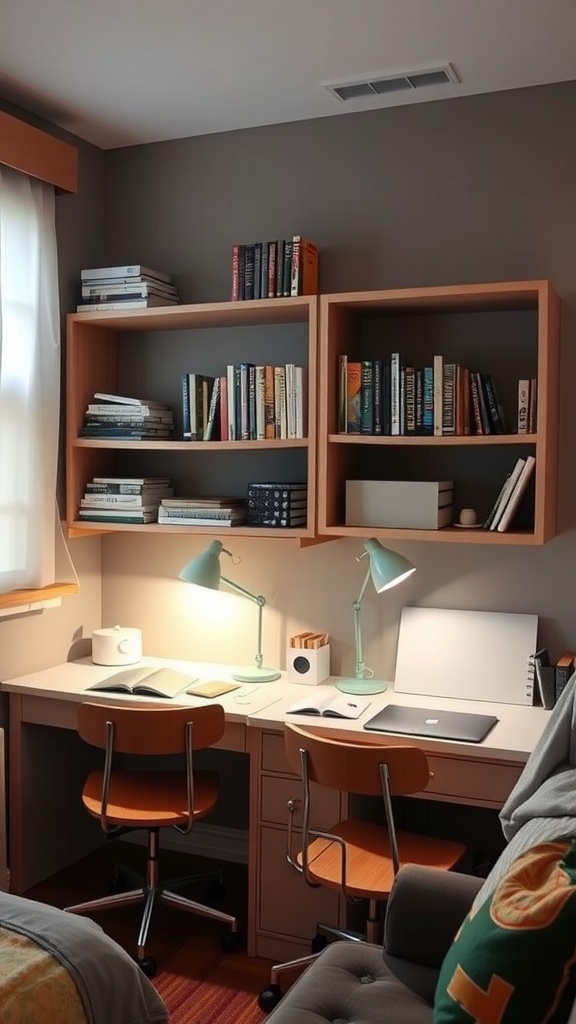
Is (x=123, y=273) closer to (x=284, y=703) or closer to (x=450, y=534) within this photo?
(x=450, y=534)

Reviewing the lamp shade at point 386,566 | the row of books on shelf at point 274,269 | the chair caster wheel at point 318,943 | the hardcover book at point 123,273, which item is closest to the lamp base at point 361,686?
the lamp shade at point 386,566

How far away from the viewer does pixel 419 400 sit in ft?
9.78

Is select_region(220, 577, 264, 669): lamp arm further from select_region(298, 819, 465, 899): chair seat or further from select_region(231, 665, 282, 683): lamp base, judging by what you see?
select_region(298, 819, 465, 899): chair seat

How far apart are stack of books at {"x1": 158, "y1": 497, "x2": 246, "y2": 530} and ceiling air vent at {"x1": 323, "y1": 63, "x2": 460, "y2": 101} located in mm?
1387

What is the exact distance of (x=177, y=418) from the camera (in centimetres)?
361

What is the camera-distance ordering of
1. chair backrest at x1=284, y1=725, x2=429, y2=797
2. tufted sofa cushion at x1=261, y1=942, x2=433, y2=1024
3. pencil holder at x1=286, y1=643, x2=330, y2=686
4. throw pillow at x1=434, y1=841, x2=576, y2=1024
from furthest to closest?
pencil holder at x1=286, y1=643, x2=330, y2=686, chair backrest at x1=284, y1=725, x2=429, y2=797, tufted sofa cushion at x1=261, y1=942, x2=433, y2=1024, throw pillow at x1=434, y1=841, x2=576, y2=1024

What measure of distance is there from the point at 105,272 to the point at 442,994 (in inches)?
104

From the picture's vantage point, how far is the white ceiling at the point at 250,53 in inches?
102

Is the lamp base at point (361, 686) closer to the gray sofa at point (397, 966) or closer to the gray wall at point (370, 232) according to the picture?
the gray wall at point (370, 232)

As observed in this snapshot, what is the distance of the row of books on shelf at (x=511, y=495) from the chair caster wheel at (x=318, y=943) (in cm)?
131

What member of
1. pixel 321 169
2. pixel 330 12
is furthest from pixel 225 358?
pixel 330 12

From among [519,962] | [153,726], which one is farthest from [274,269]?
[519,962]

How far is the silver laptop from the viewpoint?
106 inches

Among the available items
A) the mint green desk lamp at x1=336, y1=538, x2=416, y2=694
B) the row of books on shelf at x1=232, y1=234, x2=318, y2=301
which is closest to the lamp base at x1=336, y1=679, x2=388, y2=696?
the mint green desk lamp at x1=336, y1=538, x2=416, y2=694
